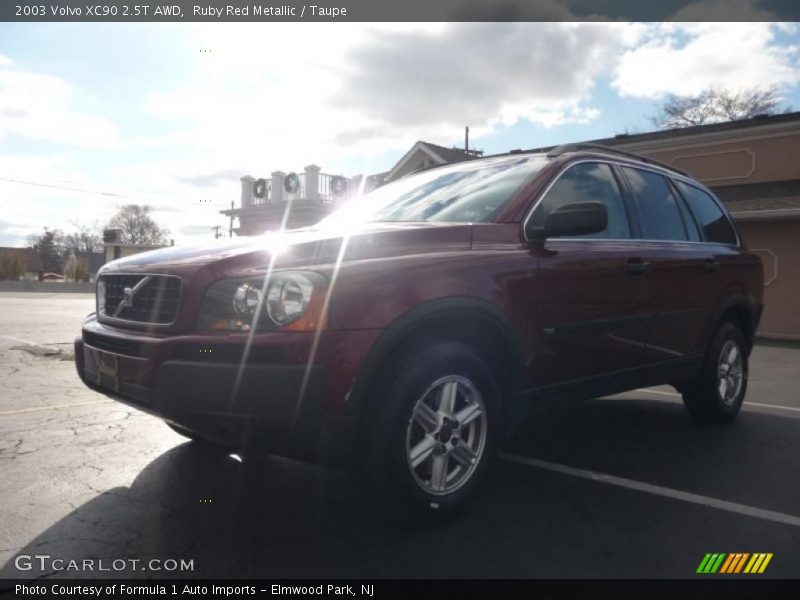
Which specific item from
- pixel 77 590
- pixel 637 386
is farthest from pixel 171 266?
pixel 637 386

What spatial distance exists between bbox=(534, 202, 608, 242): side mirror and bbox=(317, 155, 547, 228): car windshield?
350mm

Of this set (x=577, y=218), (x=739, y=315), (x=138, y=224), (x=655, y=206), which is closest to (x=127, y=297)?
(x=577, y=218)

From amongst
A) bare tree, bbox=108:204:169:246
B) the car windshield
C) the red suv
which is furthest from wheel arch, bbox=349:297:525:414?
bare tree, bbox=108:204:169:246

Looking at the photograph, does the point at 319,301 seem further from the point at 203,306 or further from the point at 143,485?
the point at 143,485

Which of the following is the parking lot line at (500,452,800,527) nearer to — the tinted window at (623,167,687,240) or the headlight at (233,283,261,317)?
the tinted window at (623,167,687,240)

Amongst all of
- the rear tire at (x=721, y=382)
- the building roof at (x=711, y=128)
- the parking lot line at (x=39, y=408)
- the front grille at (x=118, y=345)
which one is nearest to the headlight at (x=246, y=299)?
the front grille at (x=118, y=345)

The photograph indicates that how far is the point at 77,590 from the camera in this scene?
2.38m

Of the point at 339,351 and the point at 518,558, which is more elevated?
the point at 339,351

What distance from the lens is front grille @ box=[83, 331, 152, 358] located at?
2.89 m

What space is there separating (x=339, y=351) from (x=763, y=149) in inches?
684

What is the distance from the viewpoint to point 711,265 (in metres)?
5.03

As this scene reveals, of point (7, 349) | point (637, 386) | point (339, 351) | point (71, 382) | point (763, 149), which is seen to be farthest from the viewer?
point (763, 149)

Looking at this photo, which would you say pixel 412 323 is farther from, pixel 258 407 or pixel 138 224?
pixel 138 224

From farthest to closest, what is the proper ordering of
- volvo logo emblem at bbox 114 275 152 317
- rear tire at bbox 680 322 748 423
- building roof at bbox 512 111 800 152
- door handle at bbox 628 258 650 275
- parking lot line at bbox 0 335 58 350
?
building roof at bbox 512 111 800 152 → parking lot line at bbox 0 335 58 350 → rear tire at bbox 680 322 748 423 → door handle at bbox 628 258 650 275 → volvo logo emblem at bbox 114 275 152 317
